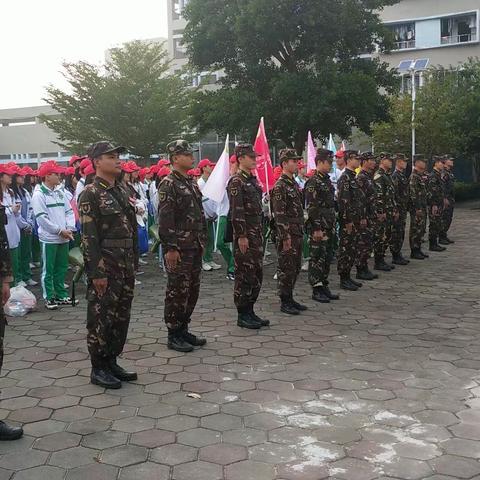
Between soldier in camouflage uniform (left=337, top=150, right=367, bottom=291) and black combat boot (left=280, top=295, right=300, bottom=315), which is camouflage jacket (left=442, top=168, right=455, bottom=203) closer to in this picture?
soldier in camouflage uniform (left=337, top=150, right=367, bottom=291)

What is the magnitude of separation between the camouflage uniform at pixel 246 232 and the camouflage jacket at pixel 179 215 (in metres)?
0.70

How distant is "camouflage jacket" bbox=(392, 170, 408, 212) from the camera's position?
32.1 feet

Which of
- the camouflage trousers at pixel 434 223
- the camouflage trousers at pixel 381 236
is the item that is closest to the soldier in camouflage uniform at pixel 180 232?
the camouflage trousers at pixel 381 236

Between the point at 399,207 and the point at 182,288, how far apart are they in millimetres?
5797

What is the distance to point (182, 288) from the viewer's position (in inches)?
201

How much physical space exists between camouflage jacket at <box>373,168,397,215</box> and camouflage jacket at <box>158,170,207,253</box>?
4.63 m

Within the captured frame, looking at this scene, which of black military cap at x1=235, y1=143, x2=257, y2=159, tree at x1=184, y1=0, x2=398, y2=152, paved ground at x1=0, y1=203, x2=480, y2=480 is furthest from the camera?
tree at x1=184, y1=0, x2=398, y2=152

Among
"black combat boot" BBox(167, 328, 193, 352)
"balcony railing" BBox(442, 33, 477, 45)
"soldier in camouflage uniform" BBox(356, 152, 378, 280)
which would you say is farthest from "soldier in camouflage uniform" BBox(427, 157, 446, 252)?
"balcony railing" BBox(442, 33, 477, 45)

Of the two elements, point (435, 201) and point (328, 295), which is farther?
point (435, 201)

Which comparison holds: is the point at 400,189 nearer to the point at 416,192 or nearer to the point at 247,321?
the point at 416,192

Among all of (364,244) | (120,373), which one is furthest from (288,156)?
(120,373)

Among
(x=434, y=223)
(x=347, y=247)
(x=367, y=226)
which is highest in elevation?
(x=367, y=226)

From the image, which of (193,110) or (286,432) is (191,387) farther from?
(193,110)

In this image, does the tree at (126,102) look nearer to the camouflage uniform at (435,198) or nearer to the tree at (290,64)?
the tree at (290,64)
